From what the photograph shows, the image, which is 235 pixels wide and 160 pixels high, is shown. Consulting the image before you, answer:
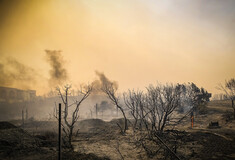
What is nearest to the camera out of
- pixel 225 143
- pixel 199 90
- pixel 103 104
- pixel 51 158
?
pixel 51 158

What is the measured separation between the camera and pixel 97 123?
28.0 meters

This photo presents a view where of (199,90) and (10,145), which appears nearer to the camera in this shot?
(10,145)

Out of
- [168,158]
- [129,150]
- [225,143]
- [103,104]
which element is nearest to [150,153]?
[168,158]

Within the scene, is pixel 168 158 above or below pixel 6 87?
below

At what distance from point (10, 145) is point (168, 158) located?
11.7 meters

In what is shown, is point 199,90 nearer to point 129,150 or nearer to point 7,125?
point 129,150

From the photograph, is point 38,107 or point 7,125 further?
point 38,107

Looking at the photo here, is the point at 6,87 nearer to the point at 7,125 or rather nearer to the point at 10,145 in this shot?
the point at 7,125

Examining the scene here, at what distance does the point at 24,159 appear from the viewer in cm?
912

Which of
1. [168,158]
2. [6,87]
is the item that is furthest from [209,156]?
[6,87]

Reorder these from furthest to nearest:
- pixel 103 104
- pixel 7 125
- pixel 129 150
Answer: pixel 103 104 → pixel 7 125 → pixel 129 150

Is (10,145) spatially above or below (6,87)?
below

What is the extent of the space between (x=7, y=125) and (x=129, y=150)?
12.9 m

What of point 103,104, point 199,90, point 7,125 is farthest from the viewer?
point 103,104
